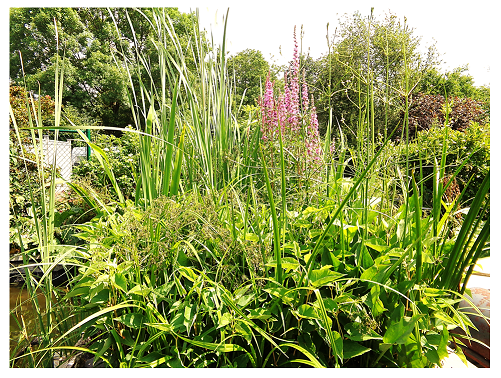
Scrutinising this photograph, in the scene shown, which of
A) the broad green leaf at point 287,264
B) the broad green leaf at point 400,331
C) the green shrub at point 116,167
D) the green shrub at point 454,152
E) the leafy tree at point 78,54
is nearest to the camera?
the broad green leaf at point 400,331

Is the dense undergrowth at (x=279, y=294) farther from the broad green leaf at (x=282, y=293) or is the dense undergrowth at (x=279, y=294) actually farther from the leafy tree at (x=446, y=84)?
the leafy tree at (x=446, y=84)

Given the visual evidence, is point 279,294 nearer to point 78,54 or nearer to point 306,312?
point 306,312

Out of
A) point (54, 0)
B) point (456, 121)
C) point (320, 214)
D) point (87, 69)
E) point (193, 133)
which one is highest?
point (87, 69)

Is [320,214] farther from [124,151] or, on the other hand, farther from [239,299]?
[124,151]

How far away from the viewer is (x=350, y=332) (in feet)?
2.48

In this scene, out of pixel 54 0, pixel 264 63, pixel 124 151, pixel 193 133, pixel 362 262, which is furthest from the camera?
pixel 264 63

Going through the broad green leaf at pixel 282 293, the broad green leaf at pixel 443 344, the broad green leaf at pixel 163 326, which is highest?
the broad green leaf at pixel 282 293

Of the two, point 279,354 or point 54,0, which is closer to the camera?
point 279,354

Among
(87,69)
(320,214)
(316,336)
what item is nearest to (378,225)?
(320,214)

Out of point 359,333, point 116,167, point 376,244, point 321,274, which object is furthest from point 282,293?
point 116,167

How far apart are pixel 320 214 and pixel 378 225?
231mm

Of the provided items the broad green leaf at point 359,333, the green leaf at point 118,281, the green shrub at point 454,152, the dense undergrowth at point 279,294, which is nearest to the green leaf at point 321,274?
the dense undergrowth at point 279,294

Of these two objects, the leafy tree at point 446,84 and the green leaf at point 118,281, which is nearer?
the green leaf at point 118,281

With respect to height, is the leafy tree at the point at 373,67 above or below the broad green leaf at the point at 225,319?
above
